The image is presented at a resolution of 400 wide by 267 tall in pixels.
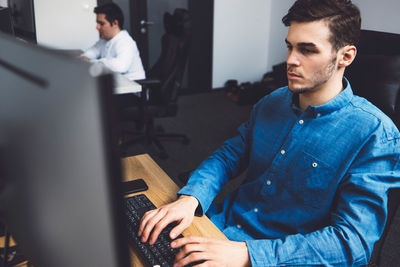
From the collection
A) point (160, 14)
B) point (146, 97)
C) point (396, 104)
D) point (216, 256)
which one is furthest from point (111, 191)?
point (160, 14)

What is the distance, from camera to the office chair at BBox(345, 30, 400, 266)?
3.34 ft

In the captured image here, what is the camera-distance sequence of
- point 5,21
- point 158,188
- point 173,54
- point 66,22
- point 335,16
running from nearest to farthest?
point 335,16, point 158,188, point 5,21, point 173,54, point 66,22

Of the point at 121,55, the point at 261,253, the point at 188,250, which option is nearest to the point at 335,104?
the point at 261,253

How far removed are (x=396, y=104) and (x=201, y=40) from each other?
3667 millimetres

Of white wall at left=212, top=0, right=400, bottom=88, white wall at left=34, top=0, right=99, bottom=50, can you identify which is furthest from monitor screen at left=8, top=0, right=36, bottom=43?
white wall at left=212, top=0, right=400, bottom=88

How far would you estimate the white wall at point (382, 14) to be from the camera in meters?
3.24

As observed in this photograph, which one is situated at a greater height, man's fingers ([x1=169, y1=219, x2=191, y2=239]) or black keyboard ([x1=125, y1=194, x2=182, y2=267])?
man's fingers ([x1=169, y1=219, x2=191, y2=239])

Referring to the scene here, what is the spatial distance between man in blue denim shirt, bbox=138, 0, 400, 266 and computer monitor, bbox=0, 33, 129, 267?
0.36 m

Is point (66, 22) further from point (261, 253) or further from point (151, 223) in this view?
point (261, 253)

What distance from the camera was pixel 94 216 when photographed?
1.03ft

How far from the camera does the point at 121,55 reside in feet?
8.92

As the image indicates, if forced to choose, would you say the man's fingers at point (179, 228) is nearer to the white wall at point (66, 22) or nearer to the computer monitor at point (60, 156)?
the computer monitor at point (60, 156)

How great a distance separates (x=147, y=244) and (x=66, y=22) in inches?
140

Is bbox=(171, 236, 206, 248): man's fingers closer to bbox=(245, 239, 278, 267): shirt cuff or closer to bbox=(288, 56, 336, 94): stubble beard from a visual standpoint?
bbox=(245, 239, 278, 267): shirt cuff
